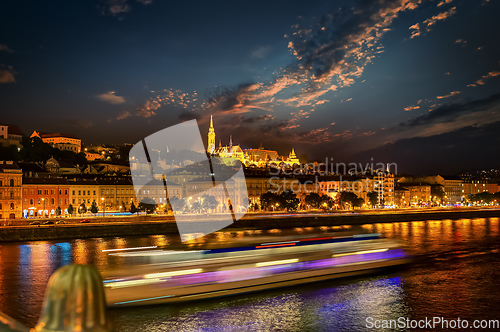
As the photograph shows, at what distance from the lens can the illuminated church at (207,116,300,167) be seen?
143 metres

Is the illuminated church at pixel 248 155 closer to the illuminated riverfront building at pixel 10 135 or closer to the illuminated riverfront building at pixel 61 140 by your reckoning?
the illuminated riverfront building at pixel 61 140

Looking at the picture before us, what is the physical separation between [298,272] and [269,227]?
109ft

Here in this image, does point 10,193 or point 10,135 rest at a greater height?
point 10,135

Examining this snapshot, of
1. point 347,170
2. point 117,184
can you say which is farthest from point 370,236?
point 347,170

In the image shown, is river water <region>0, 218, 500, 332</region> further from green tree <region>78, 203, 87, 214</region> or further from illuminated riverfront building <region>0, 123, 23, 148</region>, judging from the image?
illuminated riverfront building <region>0, 123, 23, 148</region>

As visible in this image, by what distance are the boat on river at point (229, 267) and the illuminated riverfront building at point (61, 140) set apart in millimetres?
92424

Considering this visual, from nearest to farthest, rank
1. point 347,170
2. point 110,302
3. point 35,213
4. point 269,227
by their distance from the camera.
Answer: point 110,302 < point 269,227 < point 35,213 < point 347,170

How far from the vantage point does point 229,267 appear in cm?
1092

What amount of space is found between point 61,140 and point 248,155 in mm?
72972

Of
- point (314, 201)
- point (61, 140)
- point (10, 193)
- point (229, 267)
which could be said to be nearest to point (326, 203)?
point (314, 201)

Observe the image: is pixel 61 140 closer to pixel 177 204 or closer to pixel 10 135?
pixel 10 135

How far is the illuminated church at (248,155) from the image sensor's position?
143 meters

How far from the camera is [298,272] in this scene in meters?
12.4

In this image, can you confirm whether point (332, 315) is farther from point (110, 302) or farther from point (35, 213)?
point (35, 213)
